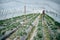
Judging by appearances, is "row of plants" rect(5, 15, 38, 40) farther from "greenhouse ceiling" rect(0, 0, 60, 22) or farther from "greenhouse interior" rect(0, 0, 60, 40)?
"greenhouse ceiling" rect(0, 0, 60, 22)

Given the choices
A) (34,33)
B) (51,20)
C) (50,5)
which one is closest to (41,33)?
(34,33)

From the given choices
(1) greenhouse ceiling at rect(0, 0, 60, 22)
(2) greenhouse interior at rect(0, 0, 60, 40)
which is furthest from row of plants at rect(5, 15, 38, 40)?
(1) greenhouse ceiling at rect(0, 0, 60, 22)

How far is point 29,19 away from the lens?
8.89 ft

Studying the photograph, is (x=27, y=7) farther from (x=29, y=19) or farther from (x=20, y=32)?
(x=20, y=32)

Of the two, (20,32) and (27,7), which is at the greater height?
(27,7)

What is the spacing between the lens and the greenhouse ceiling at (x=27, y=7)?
272cm

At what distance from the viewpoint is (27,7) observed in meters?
2.73

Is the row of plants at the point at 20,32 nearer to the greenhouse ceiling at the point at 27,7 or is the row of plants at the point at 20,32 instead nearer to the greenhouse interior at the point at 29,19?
the greenhouse interior at the point at 29,19

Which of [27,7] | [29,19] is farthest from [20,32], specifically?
[27,7]

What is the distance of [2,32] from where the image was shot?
2.71m

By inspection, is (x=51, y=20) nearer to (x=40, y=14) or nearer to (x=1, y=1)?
(x=40, y=14)

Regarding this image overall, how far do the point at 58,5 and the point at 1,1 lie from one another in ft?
3.30

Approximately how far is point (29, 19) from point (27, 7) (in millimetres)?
213

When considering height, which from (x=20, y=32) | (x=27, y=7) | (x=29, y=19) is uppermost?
(x=27, y=7)
